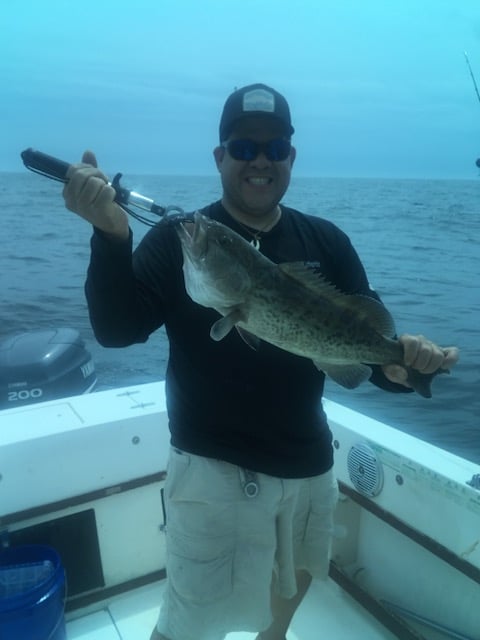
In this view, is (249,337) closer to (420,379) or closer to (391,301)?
(420,379)

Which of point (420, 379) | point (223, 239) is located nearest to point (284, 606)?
point (420, 379)

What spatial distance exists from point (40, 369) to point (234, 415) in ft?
11.3

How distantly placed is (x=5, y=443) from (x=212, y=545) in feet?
4.79

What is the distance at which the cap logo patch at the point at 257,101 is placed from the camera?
105 inches

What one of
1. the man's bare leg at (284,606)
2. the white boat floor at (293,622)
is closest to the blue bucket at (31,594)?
the white boat floor at (293,622)

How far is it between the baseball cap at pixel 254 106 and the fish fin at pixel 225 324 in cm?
96

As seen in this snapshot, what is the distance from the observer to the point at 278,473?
2.67m

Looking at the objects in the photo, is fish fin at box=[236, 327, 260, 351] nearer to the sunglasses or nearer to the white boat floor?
the sunglasses

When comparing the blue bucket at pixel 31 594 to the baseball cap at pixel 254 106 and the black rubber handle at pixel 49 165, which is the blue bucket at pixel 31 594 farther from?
Answer: the baseball cap at pixel 254 106

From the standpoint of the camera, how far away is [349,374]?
2.60m

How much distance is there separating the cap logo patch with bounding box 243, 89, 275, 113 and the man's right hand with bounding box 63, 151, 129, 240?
881 mm

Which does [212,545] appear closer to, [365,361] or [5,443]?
[365,361]

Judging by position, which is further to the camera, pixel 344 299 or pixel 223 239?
pixel 344 299

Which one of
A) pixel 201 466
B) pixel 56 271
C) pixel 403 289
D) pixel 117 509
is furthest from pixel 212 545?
pixel 56 271
